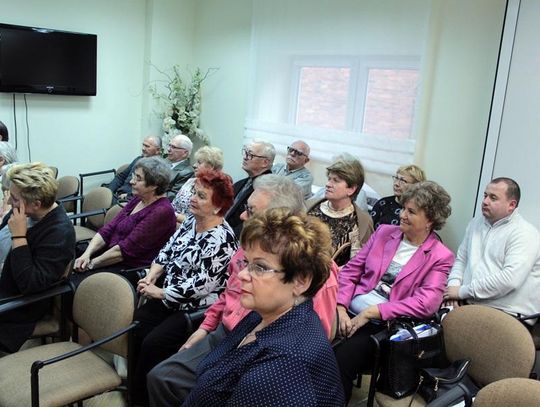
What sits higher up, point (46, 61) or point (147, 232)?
point (46, 61)

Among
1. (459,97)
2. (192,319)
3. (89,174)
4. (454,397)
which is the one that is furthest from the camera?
(89,174)

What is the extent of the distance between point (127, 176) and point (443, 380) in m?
3.83

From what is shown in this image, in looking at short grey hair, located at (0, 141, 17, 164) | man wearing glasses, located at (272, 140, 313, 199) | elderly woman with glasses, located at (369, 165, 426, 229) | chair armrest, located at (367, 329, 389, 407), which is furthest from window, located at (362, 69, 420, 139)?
short grey hair, located at (0, 141, 17, 164)

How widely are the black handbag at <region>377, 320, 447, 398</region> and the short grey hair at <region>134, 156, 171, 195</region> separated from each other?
1679 millimetres

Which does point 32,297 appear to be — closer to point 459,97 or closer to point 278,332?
point 278,332

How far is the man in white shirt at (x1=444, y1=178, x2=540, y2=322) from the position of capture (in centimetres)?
263

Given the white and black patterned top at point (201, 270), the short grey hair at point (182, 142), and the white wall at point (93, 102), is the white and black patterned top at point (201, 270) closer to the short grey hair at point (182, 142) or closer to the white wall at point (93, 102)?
the short grey hair at point (182, 142)

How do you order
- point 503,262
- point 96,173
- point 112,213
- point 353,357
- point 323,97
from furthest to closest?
point 96,173, point 323,97, point 112,213, point 503,262, point 353,357

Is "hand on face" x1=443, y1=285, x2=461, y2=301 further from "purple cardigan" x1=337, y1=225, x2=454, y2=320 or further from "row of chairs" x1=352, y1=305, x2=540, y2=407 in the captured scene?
"row of chairs" x1=352, y1=305, x2=540, y2=407

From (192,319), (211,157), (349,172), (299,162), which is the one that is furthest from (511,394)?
(211,157)

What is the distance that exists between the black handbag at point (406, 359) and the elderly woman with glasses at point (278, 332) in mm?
689

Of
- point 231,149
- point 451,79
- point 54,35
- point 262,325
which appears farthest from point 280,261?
point 54,35

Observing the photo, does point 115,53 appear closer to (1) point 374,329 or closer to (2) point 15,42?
(2) point 15,42

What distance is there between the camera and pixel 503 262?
2.72 metres
